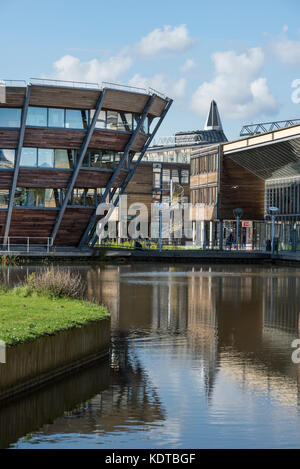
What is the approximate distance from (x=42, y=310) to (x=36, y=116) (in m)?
36.1

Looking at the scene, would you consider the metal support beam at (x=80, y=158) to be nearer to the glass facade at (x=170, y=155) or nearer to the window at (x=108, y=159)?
the window at (x=108, y=159)

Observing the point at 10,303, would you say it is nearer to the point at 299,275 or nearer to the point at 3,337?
the point at 3,337

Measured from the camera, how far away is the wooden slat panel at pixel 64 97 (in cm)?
4912

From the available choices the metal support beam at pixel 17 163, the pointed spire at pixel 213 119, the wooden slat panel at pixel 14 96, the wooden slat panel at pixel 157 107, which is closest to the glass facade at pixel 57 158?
the metal support beam at pixel 17 163

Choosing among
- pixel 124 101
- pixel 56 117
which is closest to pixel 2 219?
pixel 56 117

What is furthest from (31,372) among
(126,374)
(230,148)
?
(230,148)

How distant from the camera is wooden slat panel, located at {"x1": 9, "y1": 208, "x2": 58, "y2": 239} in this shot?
173 feet

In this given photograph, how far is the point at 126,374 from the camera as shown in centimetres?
1324

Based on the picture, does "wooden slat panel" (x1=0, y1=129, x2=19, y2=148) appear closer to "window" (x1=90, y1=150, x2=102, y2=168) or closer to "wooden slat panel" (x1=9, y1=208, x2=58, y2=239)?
"wooden slat panel" (x1=9, y1=208, x2=58, y2=239)

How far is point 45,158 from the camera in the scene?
52.0m

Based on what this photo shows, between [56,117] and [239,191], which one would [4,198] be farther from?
[239,191]

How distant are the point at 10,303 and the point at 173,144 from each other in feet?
364

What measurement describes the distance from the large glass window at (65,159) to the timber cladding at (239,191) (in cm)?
2399
